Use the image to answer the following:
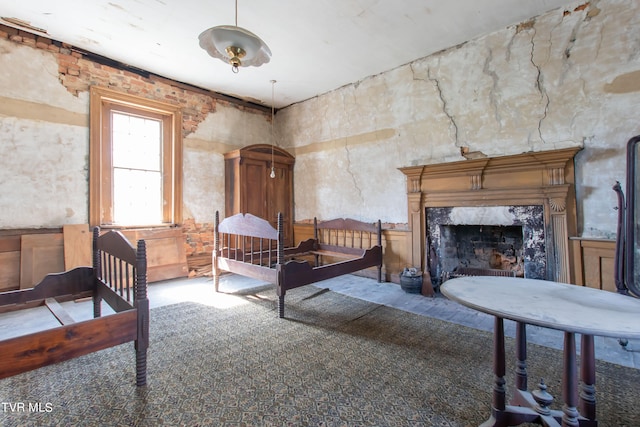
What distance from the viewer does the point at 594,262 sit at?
281 centimetres

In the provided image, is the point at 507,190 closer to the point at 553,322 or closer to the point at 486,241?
the point at 486,241

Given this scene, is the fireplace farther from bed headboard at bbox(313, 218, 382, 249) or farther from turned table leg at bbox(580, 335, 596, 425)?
turned table leg at bbox(580, 335, 596, 425)

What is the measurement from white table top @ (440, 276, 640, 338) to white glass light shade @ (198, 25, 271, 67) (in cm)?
221

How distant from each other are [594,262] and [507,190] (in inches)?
40.1

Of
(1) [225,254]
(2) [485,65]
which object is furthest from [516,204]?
(1) [225,254]

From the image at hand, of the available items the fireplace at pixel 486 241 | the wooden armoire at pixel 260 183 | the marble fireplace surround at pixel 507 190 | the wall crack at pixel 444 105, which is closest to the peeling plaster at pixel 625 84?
the marble fireplace surround at pixel 507 190

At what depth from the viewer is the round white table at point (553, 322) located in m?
1.04

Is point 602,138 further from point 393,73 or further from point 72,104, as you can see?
point 72,104

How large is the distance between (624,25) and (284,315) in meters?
4.19

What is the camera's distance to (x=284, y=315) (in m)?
2.91

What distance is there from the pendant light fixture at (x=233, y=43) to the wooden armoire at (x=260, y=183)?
2.51m

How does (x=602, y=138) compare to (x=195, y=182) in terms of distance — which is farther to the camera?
(x=195, y=182)

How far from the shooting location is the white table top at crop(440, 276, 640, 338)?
1.00m

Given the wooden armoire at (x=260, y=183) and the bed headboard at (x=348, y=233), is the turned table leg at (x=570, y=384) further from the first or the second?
the wooden armoire at (x=260, y=183)
